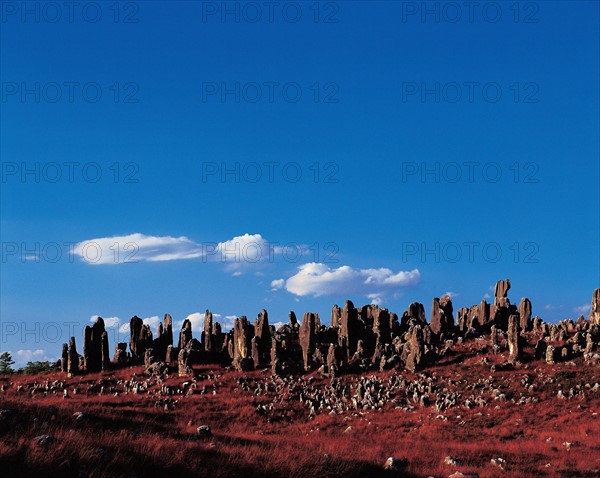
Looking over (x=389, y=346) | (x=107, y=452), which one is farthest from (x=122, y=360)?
(x=107, y=452)

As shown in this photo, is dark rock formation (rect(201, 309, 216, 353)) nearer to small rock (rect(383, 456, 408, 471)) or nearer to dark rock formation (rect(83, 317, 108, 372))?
dark rock formation (rect(83, 317, 108, 372))

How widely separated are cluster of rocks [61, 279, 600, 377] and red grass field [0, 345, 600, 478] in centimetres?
285

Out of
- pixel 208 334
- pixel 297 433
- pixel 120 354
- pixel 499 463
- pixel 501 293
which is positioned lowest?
pixel 297 433

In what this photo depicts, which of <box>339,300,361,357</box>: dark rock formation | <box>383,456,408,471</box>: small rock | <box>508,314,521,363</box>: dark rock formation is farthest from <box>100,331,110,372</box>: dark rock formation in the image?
<box>383,456,408,471</box>: small rock

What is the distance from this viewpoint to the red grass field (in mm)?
14578

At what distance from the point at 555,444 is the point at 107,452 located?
1197 inches

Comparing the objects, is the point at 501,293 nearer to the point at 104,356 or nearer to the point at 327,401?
the point at 327,401

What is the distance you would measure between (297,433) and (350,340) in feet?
102

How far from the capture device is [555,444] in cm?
3534

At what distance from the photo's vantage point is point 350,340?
76688 millimetres

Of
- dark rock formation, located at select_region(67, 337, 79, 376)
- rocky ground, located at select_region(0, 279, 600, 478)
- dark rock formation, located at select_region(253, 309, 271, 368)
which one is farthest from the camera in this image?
dark rock formation, located at select_region(67, 337, 79, 376)

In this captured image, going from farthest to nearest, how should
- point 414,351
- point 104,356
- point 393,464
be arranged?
point 104,356, point 414,351, point 393,464

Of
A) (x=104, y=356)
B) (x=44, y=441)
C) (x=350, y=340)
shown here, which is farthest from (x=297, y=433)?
(x=104, y=356)

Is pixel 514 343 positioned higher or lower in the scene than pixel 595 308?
lower
